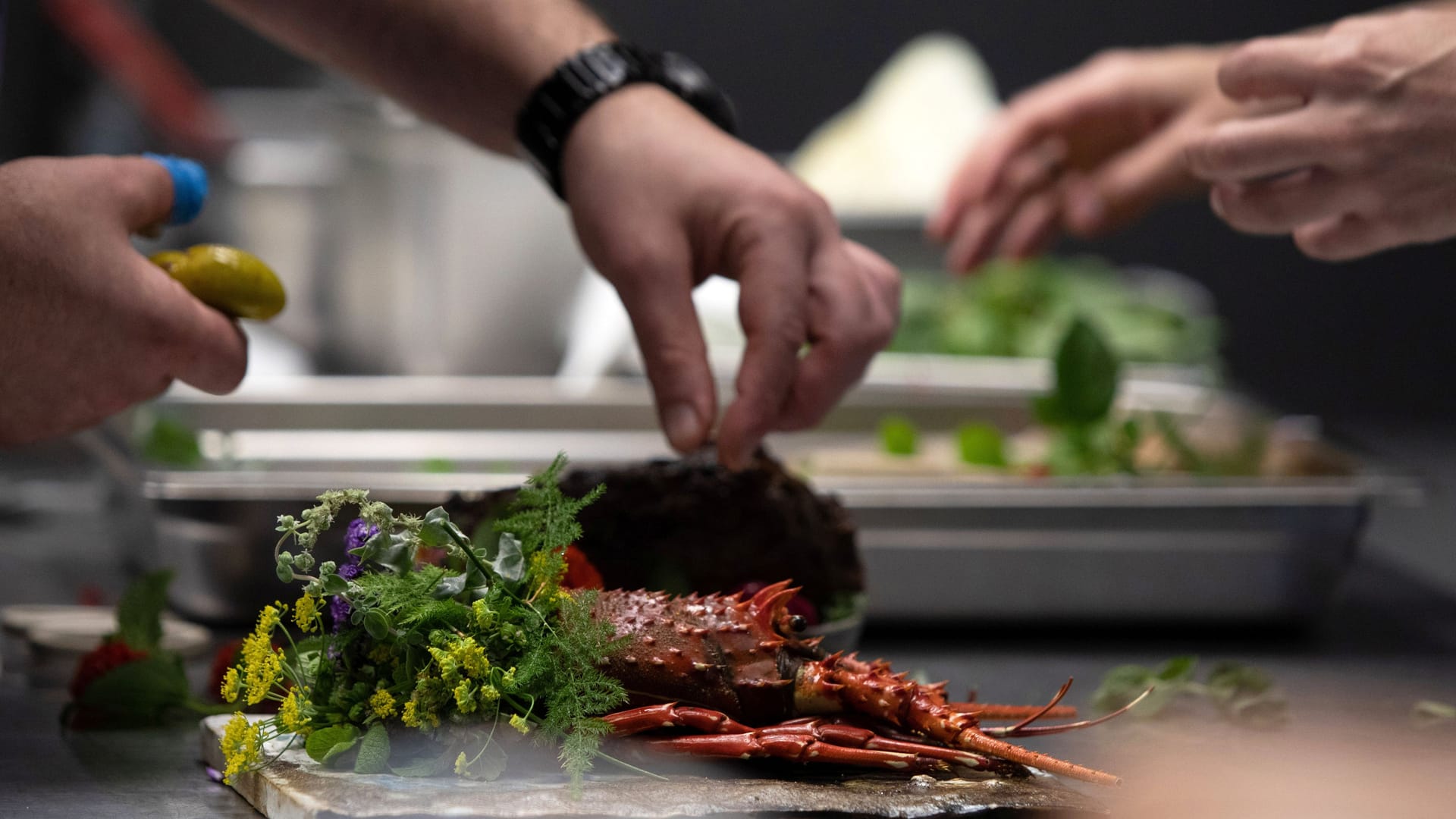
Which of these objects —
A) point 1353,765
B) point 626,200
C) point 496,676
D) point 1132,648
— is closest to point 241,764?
point 496,676

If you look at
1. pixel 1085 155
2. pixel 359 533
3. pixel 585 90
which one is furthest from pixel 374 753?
pixel 1085 155

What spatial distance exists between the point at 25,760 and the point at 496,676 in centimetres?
45

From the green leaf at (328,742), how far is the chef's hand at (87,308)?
34cm

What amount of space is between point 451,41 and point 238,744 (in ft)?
2.47

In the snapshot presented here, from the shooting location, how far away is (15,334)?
1.11m

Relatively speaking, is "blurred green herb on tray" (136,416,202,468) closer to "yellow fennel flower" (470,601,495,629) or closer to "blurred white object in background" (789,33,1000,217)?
"yellow fennel flower" (470,601,495,629)

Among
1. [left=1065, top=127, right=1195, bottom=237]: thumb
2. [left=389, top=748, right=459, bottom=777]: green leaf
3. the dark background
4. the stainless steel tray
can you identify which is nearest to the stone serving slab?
[left=389, top=748, right=459, bottom=777]: green leaf

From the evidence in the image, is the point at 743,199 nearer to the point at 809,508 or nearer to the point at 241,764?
the point at 809,508

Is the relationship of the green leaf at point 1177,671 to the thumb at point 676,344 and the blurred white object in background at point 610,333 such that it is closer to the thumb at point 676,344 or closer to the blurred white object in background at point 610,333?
the thumb at point 676,344

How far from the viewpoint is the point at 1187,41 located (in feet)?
15.0

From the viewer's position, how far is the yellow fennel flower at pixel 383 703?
1.01 m

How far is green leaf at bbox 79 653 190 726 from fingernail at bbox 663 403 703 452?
0.48 metres

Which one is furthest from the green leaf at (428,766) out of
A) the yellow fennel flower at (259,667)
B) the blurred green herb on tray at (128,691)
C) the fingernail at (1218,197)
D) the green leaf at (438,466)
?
the fingernail at (1218,197)

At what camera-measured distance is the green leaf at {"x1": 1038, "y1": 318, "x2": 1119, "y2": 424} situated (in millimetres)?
1970
